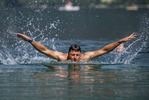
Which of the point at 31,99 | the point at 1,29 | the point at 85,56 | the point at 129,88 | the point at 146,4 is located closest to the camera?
the point at 31,99

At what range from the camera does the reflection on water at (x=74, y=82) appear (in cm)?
763

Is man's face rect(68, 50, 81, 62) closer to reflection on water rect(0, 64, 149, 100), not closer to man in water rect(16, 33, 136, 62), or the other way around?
man in water rect(16, 33, 136, 62)

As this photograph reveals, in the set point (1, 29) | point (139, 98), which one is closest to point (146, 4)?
point (1, 29)

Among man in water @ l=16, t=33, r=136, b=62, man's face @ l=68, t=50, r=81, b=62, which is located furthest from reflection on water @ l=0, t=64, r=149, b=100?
man in water @ l=16, t=33, r=136, b=62

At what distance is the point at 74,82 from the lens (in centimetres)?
898

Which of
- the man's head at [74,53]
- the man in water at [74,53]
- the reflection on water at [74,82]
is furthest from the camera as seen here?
the man's head at [74,53]

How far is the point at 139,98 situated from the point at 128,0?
110649 millimetres

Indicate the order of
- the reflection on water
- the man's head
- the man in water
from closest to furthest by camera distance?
the reflection on water → the man in water → the man's head

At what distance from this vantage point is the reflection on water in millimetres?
7629

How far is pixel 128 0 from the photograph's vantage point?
11556 cm

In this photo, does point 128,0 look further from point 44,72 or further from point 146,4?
point 44,72

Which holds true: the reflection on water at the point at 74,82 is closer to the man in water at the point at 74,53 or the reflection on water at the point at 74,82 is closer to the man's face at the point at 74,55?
the man's face at the point at 74,55

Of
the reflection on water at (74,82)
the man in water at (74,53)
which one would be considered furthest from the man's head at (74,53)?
the reflection on water at (74,82)

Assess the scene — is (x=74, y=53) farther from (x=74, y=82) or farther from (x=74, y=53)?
(x=74, y=82)
